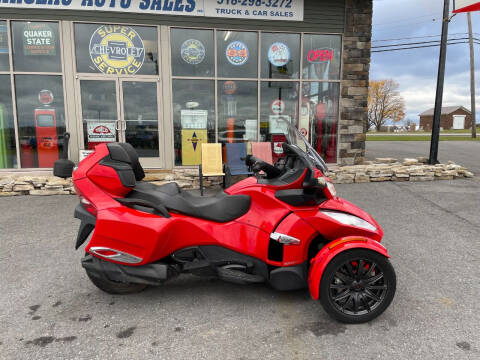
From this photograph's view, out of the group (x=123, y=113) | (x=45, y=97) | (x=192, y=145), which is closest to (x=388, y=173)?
(x=192, y=145)

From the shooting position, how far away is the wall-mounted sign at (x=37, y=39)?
7.36 metres

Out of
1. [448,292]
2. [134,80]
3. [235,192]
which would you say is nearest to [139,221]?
[235,192]

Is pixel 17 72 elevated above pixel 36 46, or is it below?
below

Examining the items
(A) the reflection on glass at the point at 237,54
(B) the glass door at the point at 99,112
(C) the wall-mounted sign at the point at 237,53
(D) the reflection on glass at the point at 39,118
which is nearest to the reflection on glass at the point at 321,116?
(A) the reflection on glass at the point at 237,54

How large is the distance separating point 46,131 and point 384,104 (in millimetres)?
73081

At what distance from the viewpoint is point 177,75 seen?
7934mm

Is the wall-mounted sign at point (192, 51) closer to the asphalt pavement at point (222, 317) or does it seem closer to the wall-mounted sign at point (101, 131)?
the wall-mounted sign at point (101, 131)

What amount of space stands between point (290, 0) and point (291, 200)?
6964 mm

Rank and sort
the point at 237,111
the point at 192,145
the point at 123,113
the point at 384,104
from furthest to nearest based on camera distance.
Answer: the point at 384,104, the point at 237,111, the point at 192,145, the point at 123,113

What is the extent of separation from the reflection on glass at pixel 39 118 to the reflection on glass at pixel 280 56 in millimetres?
4871

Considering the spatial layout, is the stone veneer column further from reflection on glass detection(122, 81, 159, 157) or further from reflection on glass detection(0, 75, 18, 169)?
reflection on glass detection(0, 75, 18, 169)

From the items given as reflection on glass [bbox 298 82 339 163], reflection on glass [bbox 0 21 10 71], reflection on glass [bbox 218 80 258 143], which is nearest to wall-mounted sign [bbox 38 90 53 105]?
reflection on glass [bbox 0 21 10 71]

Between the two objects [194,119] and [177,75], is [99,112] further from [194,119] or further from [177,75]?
[194,119]

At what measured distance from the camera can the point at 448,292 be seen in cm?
294
